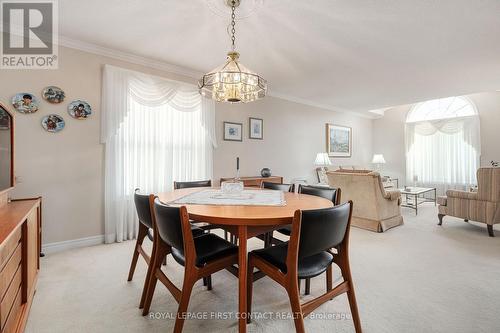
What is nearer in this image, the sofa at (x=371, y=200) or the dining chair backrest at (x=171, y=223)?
the dining chair backrest at (x=171, y=223)

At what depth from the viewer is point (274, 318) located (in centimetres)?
Result: 151

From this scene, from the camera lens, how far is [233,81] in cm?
182

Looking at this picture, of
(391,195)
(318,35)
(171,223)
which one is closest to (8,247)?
→ (171,223)

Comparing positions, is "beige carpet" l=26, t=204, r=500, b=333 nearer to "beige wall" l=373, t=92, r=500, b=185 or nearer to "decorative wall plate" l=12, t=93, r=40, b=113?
"decorative wall plate" l=12, t=93, r=40, b=113

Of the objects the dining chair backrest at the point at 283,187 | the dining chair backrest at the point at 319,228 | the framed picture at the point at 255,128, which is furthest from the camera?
the framed picture at the point at 255,128

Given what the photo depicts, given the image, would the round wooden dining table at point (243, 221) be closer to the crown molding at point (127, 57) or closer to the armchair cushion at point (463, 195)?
the crown molding at point (127, 57)

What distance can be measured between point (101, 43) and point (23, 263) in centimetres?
241

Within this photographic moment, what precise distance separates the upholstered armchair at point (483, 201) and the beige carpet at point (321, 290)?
0.51 meters

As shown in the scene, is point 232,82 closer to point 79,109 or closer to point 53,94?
point 79,109

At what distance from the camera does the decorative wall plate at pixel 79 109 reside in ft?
8.57

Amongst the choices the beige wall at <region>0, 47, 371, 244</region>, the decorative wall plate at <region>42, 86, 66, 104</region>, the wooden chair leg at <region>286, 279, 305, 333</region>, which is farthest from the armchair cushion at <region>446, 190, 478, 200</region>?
the decorative wall plate at <region>42, 86, 66, 104</region>

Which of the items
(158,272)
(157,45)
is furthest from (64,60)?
(158,272)

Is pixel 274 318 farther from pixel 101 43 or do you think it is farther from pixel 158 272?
pixel 101 43

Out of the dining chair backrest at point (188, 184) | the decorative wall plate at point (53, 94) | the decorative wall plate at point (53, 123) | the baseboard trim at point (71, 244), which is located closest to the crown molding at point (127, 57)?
the decorative wall plate at point (53, 94)
